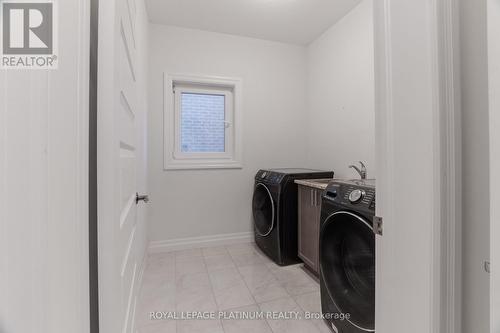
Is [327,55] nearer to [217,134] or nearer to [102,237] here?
[217,134]

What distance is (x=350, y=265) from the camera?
1192 mm

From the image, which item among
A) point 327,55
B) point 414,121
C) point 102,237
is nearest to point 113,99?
point 102,237

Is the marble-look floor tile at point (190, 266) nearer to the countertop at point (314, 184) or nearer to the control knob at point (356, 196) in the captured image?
the countertop at point (314, 184)

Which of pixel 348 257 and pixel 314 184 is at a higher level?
pixel 314 184

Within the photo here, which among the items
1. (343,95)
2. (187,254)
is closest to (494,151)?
(343,95)

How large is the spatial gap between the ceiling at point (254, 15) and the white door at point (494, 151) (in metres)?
2.06

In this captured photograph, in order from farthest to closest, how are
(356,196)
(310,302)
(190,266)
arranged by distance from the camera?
(190,266), (310,302), (356,196)

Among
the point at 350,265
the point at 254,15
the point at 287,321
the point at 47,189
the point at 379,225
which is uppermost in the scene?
the point at 254,15

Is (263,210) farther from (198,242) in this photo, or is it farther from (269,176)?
(198,242)

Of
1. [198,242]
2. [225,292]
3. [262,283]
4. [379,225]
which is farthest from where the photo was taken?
[198,242]

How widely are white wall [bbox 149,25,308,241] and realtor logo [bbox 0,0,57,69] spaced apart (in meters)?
2.11

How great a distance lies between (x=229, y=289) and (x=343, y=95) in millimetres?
2104

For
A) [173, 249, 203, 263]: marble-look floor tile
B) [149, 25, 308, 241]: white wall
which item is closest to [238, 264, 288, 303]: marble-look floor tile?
[173, 249, 203, 263]: marble-look floor tile

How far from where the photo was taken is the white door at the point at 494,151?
1.37 ft
